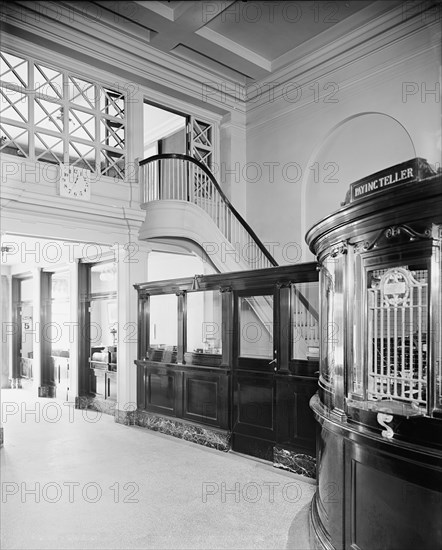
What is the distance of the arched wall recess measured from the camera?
7.88m

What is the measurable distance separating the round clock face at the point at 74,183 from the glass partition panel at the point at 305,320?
150 inches

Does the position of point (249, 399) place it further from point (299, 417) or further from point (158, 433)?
point (158, 433)

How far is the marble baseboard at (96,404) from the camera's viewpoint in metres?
8.66

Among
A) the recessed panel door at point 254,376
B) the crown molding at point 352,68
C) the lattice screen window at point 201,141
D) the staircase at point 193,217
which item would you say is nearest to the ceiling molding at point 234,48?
the crown molding at point 352,68

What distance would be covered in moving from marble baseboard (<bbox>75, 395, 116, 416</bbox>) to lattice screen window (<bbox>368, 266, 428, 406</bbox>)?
6.55 m

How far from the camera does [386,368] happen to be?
280 centimetres

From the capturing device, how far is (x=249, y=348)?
6184 millimetres

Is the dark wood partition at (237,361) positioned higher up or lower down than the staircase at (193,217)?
lower down

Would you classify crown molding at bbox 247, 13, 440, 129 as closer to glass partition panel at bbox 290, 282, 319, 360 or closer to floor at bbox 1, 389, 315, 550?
glass partition panel at bbox 290, 282, 319, 360

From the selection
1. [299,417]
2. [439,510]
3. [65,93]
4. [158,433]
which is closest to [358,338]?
[439,510]

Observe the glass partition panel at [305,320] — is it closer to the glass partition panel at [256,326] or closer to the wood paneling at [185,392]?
the glass partition panel at [256,326]

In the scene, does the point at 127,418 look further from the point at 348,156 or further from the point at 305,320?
the point at 348,156

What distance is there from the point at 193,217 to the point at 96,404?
3873 mm

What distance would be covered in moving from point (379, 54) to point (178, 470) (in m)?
6.95
